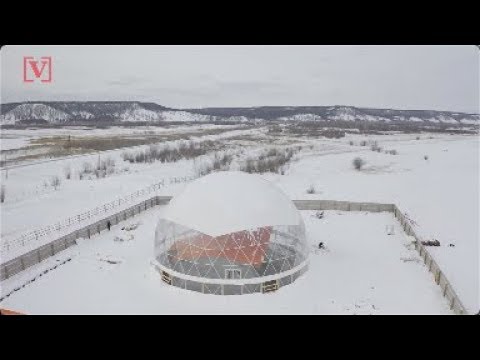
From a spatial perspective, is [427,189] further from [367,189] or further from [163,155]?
[163,155]

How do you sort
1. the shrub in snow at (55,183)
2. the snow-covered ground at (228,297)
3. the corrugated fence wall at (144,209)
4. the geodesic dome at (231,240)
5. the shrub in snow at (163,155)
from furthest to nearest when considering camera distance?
1. the shrub in snow at (163,155)
2. the shrub in snow at (55,183)
3. the corrugated fence wall at (144,209)
4. the geodesic dome at (231,240)
5. the snow-covered ground at (228,297)

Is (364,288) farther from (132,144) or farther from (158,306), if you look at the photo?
(132,144)

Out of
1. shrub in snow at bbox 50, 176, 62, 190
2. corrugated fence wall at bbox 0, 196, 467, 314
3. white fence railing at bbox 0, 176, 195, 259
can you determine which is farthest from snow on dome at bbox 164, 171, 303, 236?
shrub in snow at bbox 50, 176, 62, 190

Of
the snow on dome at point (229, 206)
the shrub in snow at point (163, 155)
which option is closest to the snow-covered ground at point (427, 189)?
the snow on dome at point (229, 206)

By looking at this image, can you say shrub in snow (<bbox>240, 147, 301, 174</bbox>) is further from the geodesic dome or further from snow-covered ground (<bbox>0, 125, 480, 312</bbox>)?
the geodesic dome

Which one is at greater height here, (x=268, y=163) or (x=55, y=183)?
(x=268, y=163)

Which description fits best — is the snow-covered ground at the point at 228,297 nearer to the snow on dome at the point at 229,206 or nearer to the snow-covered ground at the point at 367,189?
the snow-covered ground at the point at 367,189

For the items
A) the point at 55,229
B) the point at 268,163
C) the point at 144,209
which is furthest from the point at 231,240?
the point at 268,163
